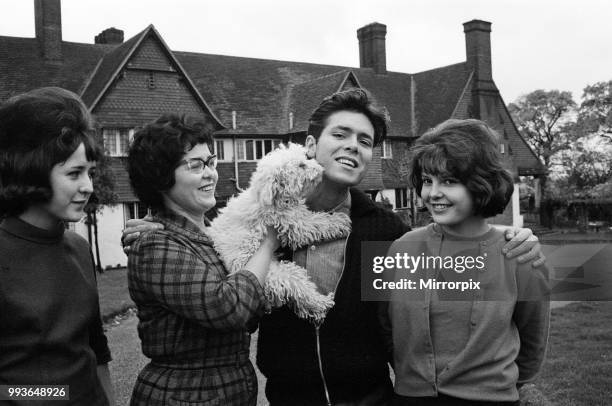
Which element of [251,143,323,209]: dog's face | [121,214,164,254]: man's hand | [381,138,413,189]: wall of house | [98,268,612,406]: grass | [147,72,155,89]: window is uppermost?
[147,72,155,89]: window

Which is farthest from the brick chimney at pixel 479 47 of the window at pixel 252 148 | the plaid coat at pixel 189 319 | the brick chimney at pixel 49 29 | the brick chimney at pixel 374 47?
the plaid coat at pixel 189 319

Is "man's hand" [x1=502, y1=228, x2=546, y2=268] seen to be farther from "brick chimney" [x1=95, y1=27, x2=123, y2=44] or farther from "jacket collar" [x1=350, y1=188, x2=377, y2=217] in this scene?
"brick chimney" [x1=95, y1=27, x2=123, y2=44]

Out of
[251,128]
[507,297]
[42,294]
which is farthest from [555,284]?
[251,128]

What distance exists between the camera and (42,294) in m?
2.83

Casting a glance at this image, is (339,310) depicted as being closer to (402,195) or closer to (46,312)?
(46,312)

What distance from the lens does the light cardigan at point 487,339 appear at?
298 cm

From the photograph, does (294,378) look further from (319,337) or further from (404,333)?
(404,333)

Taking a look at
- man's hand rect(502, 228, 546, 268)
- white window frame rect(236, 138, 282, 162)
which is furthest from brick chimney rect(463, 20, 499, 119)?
man's hand rect(502, 228, 546, 268)

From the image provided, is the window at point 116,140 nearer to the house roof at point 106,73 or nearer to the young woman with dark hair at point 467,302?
the house roof at point 106,73

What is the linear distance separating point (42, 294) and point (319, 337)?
1.38 m

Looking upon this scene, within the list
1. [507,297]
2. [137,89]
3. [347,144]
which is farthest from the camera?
[137,89]

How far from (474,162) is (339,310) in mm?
1045

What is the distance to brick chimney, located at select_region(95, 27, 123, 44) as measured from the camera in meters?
32.0

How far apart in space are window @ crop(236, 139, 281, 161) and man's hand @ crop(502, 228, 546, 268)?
26445mm
